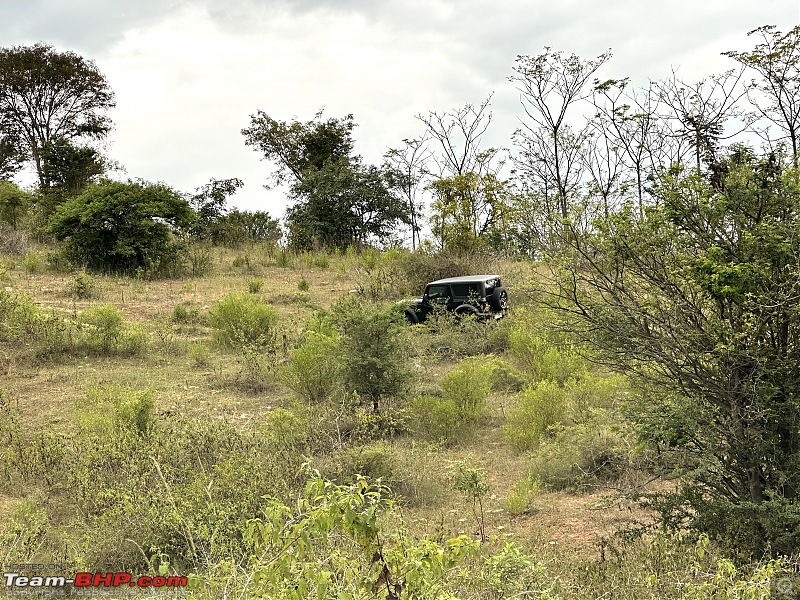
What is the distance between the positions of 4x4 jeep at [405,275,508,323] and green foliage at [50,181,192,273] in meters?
7.79

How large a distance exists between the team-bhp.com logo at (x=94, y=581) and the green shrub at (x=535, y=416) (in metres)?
4.20

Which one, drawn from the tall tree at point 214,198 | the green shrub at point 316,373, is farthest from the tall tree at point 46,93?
the green shrub at point 316,373

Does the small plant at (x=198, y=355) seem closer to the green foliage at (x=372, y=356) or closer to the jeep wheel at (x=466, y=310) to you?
the green foliage at (x=372, y=356)

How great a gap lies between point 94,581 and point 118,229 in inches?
591

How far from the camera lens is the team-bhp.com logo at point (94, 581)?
415 centimetres

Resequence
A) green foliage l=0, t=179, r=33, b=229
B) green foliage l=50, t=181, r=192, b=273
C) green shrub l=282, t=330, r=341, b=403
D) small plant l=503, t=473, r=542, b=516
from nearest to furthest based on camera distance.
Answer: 1. small plant l=503, t=473, r=542, b=516
2. green shrub l=282, t=330, r=341, b=403
3. green foliage l=50, t=181, r=192, b=273
4. green foliage l=0, t=179, r=33, b=229

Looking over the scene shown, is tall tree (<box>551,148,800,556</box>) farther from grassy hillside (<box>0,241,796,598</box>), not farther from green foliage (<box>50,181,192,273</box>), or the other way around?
green foliage (<box>50,181,192,273</box>)

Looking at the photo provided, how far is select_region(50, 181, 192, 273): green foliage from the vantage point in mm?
17531

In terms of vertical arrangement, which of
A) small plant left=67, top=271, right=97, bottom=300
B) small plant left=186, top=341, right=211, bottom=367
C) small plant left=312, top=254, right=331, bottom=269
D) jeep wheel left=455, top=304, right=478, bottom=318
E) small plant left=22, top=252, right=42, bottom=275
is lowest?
small plant left=186, top=341, right=211, bottom=367

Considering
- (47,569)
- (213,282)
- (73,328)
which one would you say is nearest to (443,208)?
(213,282)

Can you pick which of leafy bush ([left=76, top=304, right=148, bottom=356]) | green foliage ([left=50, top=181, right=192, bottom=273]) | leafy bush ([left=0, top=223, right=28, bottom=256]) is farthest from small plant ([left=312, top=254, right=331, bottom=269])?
leafy bush ([left=76, top=304, right=148, bottom=356])

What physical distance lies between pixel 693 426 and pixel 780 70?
17840mm

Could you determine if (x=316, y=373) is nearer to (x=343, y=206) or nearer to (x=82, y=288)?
(x=82, y=288)

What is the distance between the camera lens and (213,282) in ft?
59.0
